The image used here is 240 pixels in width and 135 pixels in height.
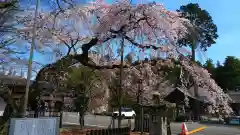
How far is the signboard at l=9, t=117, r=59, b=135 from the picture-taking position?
185 inches

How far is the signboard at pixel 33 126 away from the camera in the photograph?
4691 mm

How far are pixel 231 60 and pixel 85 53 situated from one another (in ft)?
157

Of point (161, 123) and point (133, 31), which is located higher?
point (133, 31)

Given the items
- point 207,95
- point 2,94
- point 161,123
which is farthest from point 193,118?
point 2,94

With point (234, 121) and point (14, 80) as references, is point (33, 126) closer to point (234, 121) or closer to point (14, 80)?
point (14, 80)

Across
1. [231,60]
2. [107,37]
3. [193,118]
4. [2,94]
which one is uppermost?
[231,60]

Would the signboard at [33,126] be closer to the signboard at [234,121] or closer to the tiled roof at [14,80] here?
the tiled roof at [14,80]

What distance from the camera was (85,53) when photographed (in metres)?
8.61

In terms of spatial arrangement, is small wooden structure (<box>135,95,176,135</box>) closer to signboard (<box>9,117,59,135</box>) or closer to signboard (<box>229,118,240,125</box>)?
signboard (<box>9,117,59,135</box>)

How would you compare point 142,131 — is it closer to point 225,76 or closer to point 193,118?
point 193,118

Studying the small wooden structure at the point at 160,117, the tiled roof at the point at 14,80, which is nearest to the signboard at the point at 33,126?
the small wooden structure at the point at 160,117

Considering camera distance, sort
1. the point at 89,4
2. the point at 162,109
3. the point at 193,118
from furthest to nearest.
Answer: the point at 193,118 → the point at 162,109 → the point at 89,4

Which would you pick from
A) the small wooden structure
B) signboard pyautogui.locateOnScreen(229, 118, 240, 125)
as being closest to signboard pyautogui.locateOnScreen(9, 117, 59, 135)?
the small wooden structure

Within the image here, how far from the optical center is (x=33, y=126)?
5.12 meters
